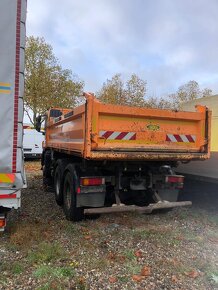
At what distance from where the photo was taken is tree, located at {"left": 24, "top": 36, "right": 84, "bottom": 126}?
29.9 meters

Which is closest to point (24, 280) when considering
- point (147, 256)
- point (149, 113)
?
point (147, 256)

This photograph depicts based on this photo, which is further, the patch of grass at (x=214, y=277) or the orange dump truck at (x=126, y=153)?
the orange dump truck at (x=126, y=153)

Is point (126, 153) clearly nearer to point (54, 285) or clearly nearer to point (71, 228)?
point (71, 228)

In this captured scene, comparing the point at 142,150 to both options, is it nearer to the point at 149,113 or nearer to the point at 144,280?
the point at 149,113

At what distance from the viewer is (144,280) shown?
411 centimetres

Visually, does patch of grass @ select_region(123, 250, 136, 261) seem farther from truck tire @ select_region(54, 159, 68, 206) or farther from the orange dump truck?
truck tire @ select_region(54, 159, 68, 206)

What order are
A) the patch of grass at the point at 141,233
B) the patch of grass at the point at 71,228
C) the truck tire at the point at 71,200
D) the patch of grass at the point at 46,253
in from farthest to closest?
1. the truck tire at the point at 71,200
2. the patch of grass at the point at 71,228
3. the patch of grass at the point at 141,233
4. the patch of grass at the point at 46,253

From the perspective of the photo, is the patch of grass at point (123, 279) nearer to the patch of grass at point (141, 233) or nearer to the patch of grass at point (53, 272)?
the patch of grass at point (53, 272)

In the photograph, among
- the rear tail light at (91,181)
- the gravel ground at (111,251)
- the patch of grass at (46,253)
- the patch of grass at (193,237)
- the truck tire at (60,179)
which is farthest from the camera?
the truck tire at (60,179)

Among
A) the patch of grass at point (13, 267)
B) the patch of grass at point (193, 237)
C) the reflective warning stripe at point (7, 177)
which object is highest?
the reflective warning stripe at point (7, 177)

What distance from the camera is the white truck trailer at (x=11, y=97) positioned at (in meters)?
4.68

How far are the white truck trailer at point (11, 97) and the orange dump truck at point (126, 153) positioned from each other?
4.06 ft

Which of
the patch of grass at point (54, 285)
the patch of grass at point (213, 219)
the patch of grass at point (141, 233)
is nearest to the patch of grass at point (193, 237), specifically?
the patch of grass at point (141, 233)

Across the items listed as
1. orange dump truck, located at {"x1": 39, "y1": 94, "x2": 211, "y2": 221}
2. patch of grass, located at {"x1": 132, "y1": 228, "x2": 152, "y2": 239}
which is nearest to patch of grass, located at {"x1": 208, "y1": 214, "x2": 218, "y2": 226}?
orange dump truck, located at {"x1": 39, "y1": 94, "x2": 211, "y2": 221}
